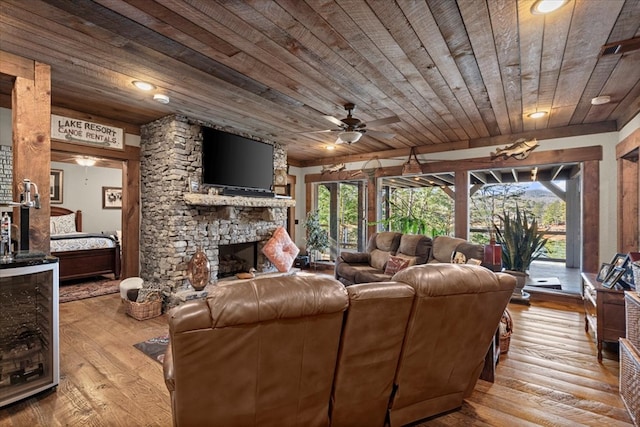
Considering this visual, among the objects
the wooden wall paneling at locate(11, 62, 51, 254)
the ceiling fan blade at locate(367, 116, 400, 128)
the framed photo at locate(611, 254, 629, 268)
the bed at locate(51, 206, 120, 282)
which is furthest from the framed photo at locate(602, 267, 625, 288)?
the bed at locate(51, 206, 120, 282)

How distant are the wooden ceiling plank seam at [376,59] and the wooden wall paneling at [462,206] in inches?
59.8

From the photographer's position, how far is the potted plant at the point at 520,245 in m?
4.56

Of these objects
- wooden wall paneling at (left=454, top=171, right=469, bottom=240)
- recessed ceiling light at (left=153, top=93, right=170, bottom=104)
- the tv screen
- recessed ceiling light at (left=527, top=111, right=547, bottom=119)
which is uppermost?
recessed ceiling light at (left=527, top=111, right=547, bottom=119)

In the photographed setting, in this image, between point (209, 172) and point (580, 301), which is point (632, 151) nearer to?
point (580, 301)

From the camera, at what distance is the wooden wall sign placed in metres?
3.72

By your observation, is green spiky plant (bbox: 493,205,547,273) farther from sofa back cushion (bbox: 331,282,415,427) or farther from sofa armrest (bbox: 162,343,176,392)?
sofa armrest (bbox: 162,343,176,392)

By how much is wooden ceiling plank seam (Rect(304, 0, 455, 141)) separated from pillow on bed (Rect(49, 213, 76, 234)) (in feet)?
24.1

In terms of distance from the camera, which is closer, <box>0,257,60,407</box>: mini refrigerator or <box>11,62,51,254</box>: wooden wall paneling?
<box>0,257,60,407</box>: mini refrigerator

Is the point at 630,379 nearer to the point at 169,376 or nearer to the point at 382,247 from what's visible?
the point at 169,376

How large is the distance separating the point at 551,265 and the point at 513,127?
477 cm

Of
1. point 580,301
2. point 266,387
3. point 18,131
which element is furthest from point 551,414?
point 18,131

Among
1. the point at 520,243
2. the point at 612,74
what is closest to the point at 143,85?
the point at 612,74

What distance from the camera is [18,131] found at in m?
2.45

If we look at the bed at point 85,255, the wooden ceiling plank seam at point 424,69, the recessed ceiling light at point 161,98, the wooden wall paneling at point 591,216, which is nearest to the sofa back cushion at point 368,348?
the wooden ceiling plank seam at point 424,69
